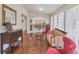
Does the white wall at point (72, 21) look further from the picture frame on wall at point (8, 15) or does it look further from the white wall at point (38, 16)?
the picture frame on wall at point (8, 15)

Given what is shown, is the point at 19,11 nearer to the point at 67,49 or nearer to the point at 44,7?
the point at 44,7

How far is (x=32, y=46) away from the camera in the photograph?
2383 millimetres

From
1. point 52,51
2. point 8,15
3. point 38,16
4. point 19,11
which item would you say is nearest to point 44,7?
point 38,16

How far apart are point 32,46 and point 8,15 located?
2.31 ft

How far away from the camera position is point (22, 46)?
7.85 ft

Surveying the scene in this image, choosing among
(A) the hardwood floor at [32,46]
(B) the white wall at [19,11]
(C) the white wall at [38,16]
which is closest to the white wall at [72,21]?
(C) the white wall at [38,16]

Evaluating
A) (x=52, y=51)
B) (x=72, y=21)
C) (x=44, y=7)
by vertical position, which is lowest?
(x=52, y=51)

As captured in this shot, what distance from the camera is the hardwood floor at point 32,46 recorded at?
90.3 inches

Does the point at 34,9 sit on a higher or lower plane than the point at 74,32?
higher
